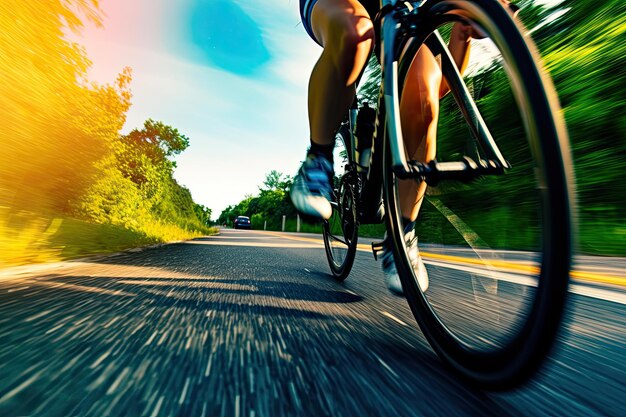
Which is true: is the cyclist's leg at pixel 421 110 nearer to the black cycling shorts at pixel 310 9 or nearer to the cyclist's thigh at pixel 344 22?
the cyclist's thigh at pixel 344 22

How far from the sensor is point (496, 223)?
128 cm

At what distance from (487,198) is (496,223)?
0.29 ft

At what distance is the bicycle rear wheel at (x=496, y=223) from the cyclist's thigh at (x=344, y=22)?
0.41 meters

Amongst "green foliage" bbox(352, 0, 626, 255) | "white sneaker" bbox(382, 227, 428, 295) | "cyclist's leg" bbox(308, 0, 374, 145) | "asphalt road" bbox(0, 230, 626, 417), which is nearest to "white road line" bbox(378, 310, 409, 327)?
"asphalt road" bbox(0, 230, 626, 417)

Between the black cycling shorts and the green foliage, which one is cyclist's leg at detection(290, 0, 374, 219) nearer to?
the black cycling shorts

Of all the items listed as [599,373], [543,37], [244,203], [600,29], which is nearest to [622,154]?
[600,29]

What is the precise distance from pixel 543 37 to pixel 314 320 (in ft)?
17.8

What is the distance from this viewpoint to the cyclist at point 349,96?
1.59 m

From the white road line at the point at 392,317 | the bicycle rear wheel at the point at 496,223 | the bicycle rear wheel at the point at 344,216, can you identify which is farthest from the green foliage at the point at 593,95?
the white road line at the point at 392,317

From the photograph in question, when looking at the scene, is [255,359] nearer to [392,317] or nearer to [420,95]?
[392,317]

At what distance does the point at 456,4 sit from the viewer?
119cm

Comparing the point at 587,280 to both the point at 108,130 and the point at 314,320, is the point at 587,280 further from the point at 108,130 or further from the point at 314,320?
the point at 108,130

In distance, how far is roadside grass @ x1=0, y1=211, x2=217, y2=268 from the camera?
3486 millimetres

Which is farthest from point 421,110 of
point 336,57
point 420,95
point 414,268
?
point 414,268
